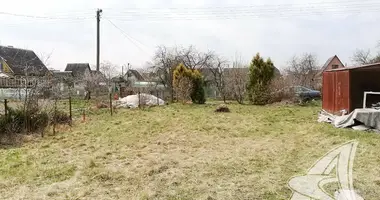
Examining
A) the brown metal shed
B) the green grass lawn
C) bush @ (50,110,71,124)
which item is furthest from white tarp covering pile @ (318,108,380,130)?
bush @ (50,110,71,124)

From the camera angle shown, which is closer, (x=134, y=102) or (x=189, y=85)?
(x=134, y=102)

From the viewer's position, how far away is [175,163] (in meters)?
4.86

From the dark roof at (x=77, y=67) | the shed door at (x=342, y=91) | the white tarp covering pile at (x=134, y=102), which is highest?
the dark roof at (x=77, y=67)

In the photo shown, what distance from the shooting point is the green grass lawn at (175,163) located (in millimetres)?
3654

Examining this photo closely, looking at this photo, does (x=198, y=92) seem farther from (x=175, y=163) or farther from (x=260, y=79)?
(x=175, y=163)

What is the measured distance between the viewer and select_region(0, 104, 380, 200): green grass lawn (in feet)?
12.0

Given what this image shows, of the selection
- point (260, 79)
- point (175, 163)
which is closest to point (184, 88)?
point (260, 79)

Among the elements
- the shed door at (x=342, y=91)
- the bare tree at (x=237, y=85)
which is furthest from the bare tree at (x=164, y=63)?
the shed door at (x=342, y=91)

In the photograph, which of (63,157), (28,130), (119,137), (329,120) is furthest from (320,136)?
(28,130)

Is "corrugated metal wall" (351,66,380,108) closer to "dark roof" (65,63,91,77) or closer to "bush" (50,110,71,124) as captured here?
"bush" (50,110,71,124)

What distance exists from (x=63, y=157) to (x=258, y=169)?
10.7ft

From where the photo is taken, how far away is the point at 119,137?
285 inches

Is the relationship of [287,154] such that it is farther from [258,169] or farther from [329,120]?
[329,120]

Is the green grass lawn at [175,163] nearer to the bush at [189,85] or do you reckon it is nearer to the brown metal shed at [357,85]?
the brown metal shed at [357,85]
